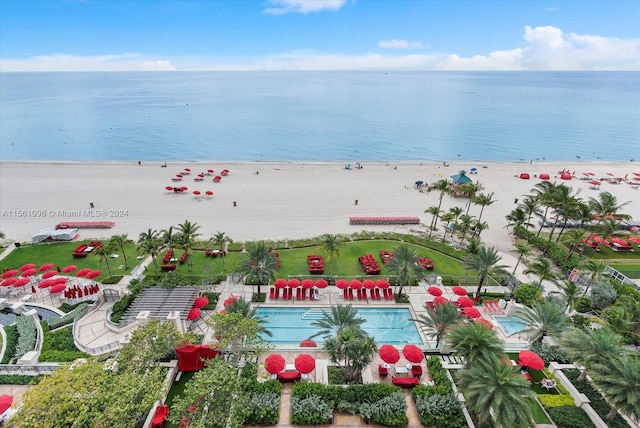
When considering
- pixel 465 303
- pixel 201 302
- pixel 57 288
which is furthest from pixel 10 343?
pixel 465 303

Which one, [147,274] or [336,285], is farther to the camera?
[147,274]

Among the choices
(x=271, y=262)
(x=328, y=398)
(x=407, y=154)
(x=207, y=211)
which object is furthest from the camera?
(x=407, y=154)

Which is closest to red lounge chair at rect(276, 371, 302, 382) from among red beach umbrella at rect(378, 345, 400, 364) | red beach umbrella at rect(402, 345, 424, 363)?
red beach umbrella at rect(378, 345, 400, 364)

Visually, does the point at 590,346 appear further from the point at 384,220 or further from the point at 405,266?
the point at 384,220

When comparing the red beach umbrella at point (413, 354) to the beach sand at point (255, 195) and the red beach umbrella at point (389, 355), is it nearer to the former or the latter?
the red beach umbrella at point (389, 355)

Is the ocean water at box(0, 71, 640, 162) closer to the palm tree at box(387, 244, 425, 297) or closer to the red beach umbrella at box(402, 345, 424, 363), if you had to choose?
the palm tree at box(387, 244, 425, 297)

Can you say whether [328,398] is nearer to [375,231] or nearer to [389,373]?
[389,373]

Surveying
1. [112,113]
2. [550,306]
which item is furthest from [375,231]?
[112,113]
